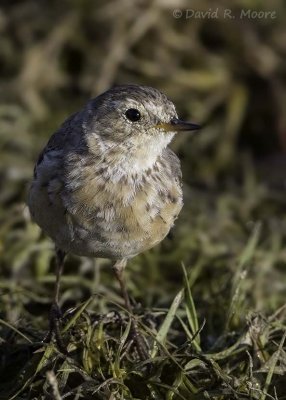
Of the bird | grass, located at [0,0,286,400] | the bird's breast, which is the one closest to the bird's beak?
the bird

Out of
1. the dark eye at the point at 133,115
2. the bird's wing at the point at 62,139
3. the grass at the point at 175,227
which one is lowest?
the grass at the point at 175,227

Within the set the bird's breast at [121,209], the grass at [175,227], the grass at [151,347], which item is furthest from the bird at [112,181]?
the grass at [175,227]

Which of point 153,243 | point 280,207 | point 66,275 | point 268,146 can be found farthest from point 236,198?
point 153,243

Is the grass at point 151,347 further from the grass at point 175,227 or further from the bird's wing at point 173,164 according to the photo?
the bird's wing at point 173,164

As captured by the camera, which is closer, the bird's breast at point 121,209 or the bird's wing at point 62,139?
the bird's breast at point 121,209

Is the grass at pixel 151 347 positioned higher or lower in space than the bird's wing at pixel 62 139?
lower

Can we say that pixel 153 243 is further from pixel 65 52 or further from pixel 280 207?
pixel 65 52

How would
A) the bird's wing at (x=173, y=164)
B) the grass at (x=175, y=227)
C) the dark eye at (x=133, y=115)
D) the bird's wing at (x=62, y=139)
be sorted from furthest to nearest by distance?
the bird's wing at (x=173, y=164) < the bird's wing at (x=62, y=139) < the dark eye at (x=133, y=115) < the grass at (x=175, y=227)

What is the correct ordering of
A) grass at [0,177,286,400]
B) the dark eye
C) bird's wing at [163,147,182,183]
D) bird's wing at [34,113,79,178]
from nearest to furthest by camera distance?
grass at [0,177,286,400], the dark eye, bird's wing at [34,113,79,178], bird's wing at [163,147,182,183]

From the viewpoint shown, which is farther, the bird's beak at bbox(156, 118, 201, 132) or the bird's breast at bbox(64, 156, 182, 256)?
the bird's beak at bbox(156, 118, 201, 132)

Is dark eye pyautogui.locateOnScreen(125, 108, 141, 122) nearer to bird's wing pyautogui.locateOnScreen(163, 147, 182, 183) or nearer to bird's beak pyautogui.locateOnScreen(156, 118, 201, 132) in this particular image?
bird's beak pyautogui.locateOnScreen(156, 118, 201, 132)
